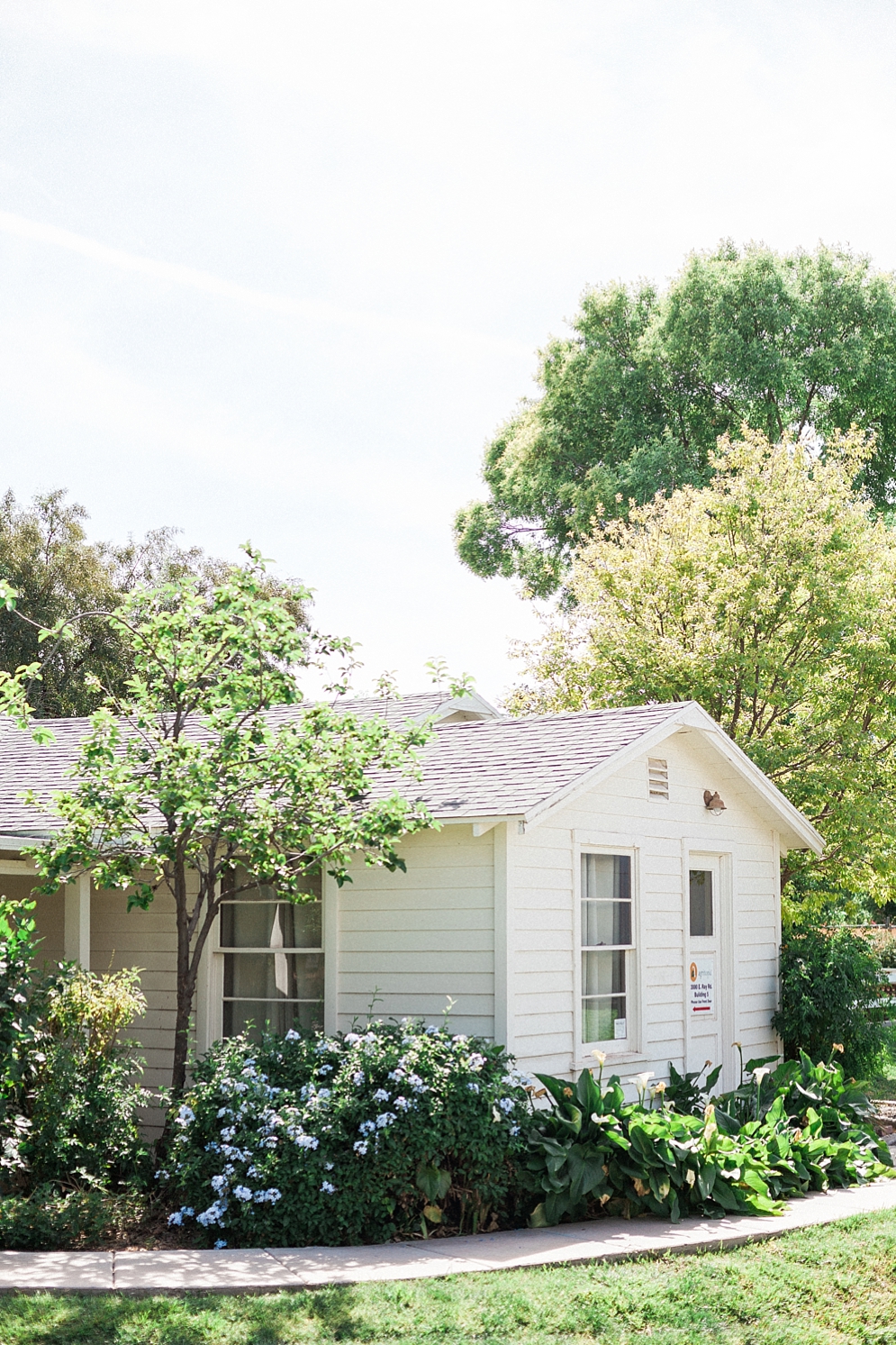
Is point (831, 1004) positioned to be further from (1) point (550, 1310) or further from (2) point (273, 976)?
(1) point (550, 1310)

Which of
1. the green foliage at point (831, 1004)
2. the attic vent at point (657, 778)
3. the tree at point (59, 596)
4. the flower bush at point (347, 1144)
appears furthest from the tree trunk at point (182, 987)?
the tree at point (59, 596)

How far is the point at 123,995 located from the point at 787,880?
33.7ft

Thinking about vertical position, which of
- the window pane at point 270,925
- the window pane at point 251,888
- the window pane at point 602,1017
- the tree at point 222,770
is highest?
the tree at point 222,770

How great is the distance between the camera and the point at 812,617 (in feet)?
54.8

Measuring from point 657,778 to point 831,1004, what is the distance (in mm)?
3179

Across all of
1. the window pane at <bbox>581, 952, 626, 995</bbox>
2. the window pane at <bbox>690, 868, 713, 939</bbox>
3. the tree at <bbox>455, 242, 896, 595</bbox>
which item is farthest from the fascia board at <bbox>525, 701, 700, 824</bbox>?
the tree at <bbox>455, 242, 896, 595</bbox>

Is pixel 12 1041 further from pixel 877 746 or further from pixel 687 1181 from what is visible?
pixel 877 746

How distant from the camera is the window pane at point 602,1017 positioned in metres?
10.6

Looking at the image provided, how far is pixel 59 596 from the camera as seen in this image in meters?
30.5

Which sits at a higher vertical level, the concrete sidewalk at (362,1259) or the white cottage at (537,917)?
the white cottage at (537,917)

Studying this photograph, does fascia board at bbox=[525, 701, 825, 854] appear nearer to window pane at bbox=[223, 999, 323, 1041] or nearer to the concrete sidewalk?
window pane at bbox=[223, 999, 323, 1041]

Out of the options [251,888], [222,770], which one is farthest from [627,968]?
[222,770]

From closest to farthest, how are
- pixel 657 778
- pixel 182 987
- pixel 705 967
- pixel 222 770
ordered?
pixel 222 770
pixel 182 987
pixel 657 778
pixel 705 967

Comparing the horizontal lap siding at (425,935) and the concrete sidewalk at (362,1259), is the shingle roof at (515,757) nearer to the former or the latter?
the horizontal lap siding at (425,935)
